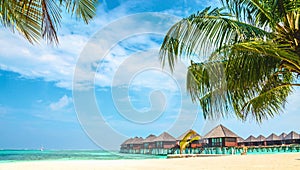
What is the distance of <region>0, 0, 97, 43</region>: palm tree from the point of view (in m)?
3.60

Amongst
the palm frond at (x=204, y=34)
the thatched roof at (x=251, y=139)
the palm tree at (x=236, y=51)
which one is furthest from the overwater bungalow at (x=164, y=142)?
the palm frond at (x=204, y=34)

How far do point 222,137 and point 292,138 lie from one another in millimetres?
7510

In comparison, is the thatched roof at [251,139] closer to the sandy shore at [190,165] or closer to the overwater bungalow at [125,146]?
the overwater bungalow at [125,146]

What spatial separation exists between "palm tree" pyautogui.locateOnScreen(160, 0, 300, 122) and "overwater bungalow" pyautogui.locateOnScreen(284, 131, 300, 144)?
26296mm

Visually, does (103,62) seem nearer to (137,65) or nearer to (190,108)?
(137,65)

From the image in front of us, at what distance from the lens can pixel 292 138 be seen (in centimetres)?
2905

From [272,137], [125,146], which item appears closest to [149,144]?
[125,146]

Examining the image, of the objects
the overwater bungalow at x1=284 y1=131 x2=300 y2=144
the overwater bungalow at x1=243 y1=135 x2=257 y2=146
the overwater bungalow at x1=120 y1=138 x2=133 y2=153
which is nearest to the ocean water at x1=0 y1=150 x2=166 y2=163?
the overwater bungalow at x1=120 y1=138 x2=133 y2=153

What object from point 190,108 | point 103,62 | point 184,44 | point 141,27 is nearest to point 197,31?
point 184,44

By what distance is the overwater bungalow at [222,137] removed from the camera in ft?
86.5

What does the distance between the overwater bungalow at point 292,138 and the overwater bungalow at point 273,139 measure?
0.86 m

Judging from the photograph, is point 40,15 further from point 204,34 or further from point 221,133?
point 221,133

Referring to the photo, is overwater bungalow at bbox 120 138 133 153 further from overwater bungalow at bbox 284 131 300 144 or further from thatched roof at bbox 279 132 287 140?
overwater bungalow at bbox 284 131 300 144

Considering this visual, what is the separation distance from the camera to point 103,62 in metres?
7.27
